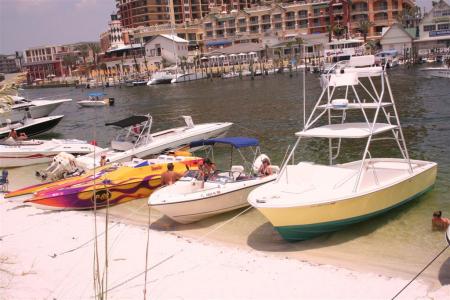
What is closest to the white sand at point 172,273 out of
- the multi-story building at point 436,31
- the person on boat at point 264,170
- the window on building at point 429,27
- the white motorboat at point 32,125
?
the person on boat at point 264,170

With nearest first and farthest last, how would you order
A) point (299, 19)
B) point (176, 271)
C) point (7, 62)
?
point (176, 271)
point (7, 62)
point (299, 19)

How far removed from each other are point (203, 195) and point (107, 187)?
375 centimetres

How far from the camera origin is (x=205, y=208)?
1395cm

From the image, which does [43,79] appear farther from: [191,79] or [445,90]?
[445,90]

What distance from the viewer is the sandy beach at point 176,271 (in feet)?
31.1

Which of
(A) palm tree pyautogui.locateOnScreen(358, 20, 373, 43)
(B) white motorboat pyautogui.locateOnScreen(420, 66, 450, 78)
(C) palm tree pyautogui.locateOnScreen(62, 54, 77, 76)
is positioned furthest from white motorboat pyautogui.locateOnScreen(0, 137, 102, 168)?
(C) palm tree pyautogui.locateOnScreen(62, 54, 77, 76)

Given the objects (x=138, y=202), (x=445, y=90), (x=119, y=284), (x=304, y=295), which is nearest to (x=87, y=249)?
(x=119, y=284)

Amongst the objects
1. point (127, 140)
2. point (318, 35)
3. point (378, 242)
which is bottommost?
point (378, 242)

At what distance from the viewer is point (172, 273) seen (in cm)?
1061

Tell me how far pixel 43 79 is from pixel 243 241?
170m

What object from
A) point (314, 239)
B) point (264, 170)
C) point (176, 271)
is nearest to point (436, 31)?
point (264, 170)

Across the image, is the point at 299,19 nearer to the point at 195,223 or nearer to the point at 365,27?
the point at 365,27

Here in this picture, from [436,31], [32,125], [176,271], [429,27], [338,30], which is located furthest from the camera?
[338,30]

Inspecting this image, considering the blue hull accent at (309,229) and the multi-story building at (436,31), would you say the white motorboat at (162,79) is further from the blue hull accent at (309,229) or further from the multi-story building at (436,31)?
the blue hull accent at (309,229)
